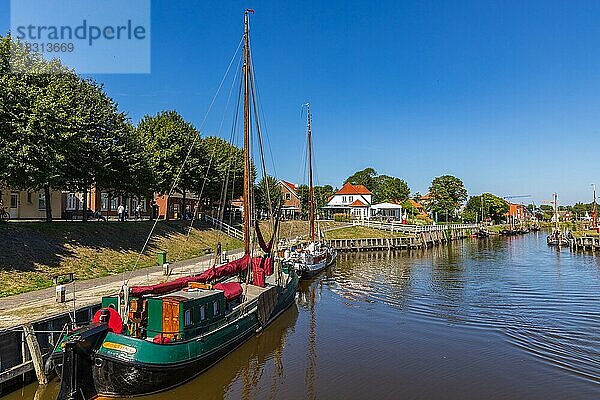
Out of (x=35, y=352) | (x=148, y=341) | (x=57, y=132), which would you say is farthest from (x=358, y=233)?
(x=35, y=352)

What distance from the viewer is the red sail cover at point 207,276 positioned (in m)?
15.7

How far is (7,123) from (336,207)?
77593mm

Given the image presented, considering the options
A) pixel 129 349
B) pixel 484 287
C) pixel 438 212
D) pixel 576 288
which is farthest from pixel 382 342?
pixel 438 212

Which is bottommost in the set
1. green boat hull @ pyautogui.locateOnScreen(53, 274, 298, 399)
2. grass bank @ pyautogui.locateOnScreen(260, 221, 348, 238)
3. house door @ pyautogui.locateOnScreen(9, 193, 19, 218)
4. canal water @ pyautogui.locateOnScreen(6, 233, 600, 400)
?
canal water @ pyautogui.locateOnScreen(6, 233, 600, 400)

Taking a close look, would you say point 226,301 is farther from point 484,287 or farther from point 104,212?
point 104,212

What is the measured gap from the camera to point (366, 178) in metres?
162

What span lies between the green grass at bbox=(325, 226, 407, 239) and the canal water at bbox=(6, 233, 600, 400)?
29355mm

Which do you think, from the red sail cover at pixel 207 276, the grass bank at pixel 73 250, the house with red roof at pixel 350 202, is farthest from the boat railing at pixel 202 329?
the house with red roof at pixel 350 202

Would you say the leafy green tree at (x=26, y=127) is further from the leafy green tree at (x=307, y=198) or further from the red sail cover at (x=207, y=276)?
the leafy green tree at (x=307, y=198)

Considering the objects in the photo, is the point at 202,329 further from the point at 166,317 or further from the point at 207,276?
the point at 207,276

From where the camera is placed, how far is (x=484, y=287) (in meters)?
32.7

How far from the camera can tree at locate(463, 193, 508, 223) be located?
129 metres

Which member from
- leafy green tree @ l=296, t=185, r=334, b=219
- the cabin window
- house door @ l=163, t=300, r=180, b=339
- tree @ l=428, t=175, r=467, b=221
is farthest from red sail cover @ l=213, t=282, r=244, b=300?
tree @ l=428, t=175, r=467, b=221

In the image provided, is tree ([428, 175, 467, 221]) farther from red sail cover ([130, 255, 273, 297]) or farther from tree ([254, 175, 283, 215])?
red sail cover ([130, 255, 273, 297])
